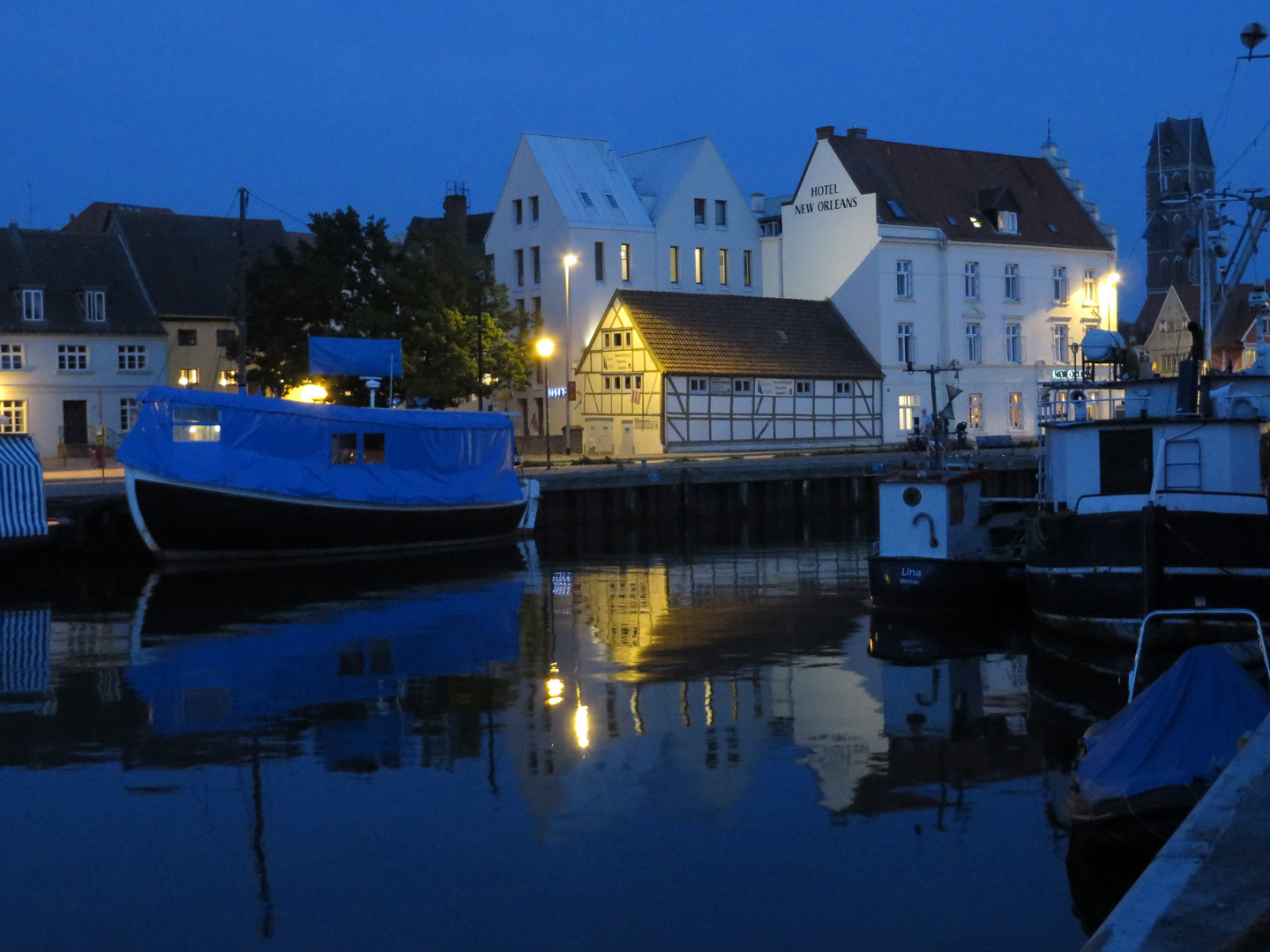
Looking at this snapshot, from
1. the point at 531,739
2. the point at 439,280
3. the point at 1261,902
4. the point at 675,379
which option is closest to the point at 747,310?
the point at 675,379

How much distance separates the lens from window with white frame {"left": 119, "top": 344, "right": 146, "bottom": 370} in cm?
5775

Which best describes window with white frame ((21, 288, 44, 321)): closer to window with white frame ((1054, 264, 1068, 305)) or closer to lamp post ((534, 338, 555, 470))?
lamp post ((534, 338, 555, 470))

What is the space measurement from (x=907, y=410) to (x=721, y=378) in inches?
409

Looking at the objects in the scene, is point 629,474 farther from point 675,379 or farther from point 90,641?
point 90,641

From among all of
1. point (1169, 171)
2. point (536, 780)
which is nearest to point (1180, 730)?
point (536, 780)

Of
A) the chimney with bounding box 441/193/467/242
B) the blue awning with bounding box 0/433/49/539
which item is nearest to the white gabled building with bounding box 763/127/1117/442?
the chimney with bounding box 441/193/467/242

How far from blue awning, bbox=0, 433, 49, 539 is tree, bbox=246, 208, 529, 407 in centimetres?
2062

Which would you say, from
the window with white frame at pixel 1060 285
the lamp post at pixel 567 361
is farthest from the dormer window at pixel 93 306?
the window with white frame at pixel 1060 285

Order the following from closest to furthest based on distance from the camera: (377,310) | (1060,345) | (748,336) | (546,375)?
(377,310)
(546,375)
(748,336)
(1060,345)

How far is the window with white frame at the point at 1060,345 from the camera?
67.0 metres

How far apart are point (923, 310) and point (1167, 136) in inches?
4648

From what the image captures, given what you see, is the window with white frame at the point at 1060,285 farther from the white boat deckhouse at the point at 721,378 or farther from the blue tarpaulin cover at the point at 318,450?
the blue tarpaulin cover at the point at 318,450

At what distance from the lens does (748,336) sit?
187ft

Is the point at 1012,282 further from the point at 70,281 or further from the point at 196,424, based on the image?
the point at 196,424
